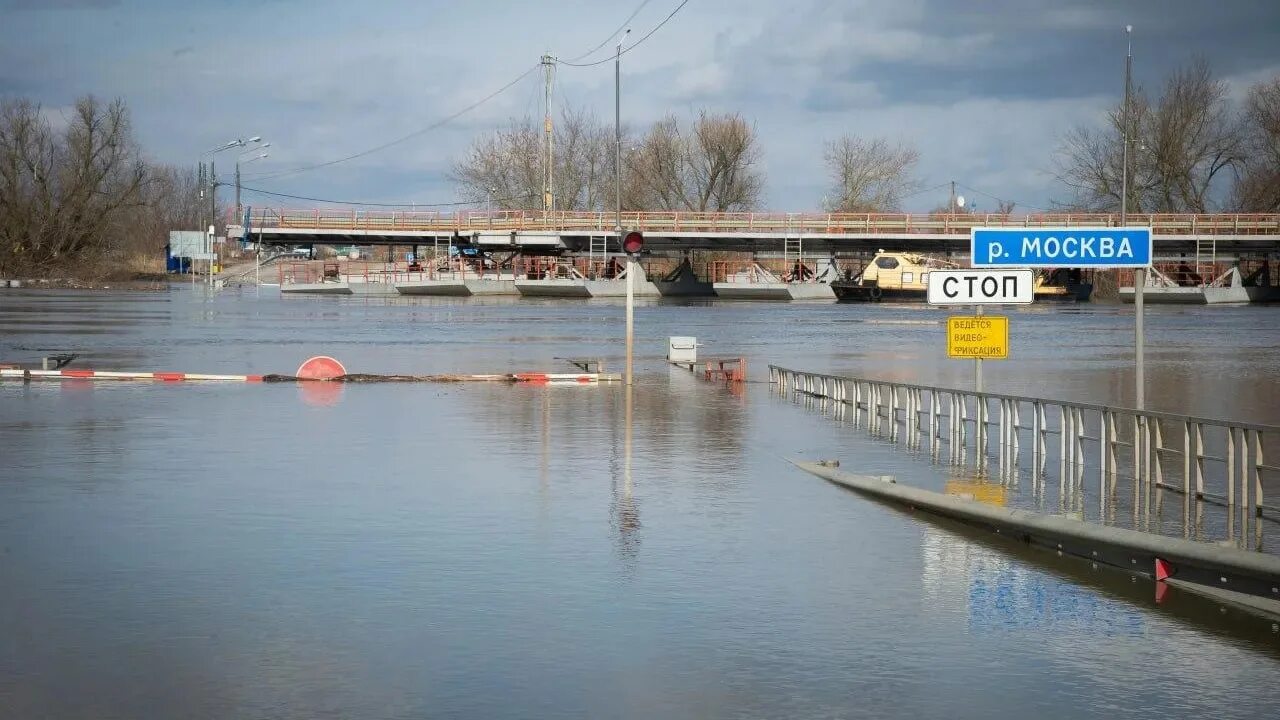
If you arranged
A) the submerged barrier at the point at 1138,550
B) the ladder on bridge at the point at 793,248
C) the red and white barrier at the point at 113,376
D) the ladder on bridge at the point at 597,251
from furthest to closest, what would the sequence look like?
the ladder on bridge at the point at 597,251, the ladder on bridge at the point at 793,248, the red and white barrier at the point at 113,376, the submerged barrier at the point at 1138,550

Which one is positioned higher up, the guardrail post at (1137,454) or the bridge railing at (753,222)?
the bridge railing at (753,222)

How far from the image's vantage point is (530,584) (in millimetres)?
9914

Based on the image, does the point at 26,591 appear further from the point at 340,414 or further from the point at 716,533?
the point at 340,414

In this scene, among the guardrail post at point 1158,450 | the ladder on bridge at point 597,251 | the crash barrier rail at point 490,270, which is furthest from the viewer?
the crash barrier rail at point 490,270

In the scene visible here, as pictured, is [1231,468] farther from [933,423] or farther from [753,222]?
[753,222]

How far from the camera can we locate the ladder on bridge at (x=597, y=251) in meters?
109

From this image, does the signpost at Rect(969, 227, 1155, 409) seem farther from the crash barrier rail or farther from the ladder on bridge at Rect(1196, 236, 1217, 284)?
the crash barrier rail

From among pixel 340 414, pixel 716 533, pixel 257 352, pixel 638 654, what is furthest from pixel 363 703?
pixel 257 352

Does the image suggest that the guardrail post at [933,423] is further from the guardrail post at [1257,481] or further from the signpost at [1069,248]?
the guardrail post at [1257,481]

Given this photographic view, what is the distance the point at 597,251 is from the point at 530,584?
342 feet

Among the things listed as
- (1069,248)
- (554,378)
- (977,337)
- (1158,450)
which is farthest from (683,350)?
(1158,450)

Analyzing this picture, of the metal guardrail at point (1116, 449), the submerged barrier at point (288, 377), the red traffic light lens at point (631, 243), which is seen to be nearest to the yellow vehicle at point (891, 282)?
the submerged barrier at point (288, 377)

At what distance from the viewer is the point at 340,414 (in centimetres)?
2184

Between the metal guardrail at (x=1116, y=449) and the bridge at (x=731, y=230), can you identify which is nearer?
the metal guardrail at (x=1116, y=449)
